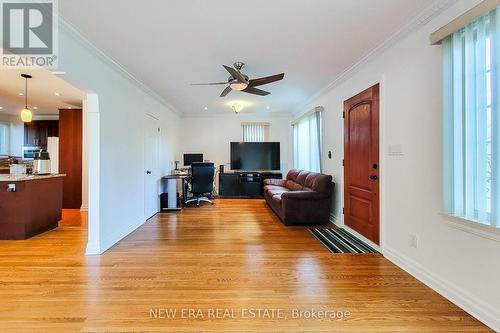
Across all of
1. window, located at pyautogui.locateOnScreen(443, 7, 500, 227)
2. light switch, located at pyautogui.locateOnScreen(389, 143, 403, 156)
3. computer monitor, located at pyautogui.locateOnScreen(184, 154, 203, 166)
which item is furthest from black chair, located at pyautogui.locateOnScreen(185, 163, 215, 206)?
window, located at pyautogui.locateOnScreen(443, 7, 500, 227)

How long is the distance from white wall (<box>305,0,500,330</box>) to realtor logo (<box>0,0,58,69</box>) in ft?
11.2

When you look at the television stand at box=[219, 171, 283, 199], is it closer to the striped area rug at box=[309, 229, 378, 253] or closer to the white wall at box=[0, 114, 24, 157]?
the striped area rug at box=[309, 229, 378, 253]

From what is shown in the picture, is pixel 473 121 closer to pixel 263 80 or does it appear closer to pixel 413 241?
pixel 413 241

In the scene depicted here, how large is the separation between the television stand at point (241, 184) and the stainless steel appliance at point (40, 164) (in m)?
4.10

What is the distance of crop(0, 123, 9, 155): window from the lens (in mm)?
7395

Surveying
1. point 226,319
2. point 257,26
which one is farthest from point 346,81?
point 226,319

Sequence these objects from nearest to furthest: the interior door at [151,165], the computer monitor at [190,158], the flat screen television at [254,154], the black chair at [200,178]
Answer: the interior door at [151,165] < the black chair at [200,178] < the computer monitor at [190,158] < the flat screen television at [254,154]

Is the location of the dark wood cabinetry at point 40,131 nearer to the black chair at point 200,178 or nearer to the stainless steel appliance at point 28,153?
the stainless steel appliance at point 28,153

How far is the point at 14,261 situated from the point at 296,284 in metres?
3.22

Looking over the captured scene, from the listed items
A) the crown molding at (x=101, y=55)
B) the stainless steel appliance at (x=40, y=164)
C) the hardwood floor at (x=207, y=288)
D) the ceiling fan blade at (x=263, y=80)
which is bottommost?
the hardwood floor at (x=207, y=288)

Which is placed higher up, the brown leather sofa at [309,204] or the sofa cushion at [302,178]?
the sofa cushion at [302,178]

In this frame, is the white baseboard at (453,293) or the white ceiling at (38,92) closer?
the white baseboard at (453,293)

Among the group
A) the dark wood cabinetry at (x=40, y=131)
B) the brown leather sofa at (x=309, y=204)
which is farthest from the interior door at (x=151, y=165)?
the dark wood cabinetry at (x=40, y=131)

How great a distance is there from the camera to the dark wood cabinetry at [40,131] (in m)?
7.39
